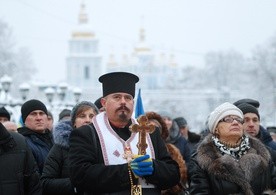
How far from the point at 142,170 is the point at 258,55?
66.2 meters

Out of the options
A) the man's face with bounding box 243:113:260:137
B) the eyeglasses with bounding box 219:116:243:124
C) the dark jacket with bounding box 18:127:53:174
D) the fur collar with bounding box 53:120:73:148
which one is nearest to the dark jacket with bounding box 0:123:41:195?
the fur collar with bounding box 53:120:73:148

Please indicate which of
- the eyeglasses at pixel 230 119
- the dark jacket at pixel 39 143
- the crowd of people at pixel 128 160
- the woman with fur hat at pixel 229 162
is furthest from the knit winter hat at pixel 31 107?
the eyeglasses at pixel 230 119

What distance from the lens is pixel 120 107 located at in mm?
6727

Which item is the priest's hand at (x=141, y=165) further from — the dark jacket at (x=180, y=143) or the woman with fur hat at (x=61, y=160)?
the dark jacket at (x=180, y=143)

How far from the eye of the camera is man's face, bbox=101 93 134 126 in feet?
22.1

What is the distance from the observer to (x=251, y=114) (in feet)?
29.1

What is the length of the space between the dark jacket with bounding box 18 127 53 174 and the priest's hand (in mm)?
2339

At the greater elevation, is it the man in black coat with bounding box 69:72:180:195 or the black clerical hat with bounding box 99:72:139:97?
the black clerical hat with bounding box 99:72:139:97

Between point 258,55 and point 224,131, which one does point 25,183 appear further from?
point 258,55

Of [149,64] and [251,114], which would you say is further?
[149,64]

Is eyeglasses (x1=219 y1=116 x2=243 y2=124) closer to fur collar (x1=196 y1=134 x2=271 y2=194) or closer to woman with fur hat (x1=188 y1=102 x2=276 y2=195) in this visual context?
woman with fur hat (x1=188 y1=102 x2=276 y2=195)

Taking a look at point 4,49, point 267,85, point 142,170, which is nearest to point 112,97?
point 142,170

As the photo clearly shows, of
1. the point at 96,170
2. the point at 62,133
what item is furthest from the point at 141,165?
the point at 62,133

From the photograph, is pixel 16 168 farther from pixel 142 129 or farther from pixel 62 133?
pixel 62 133
